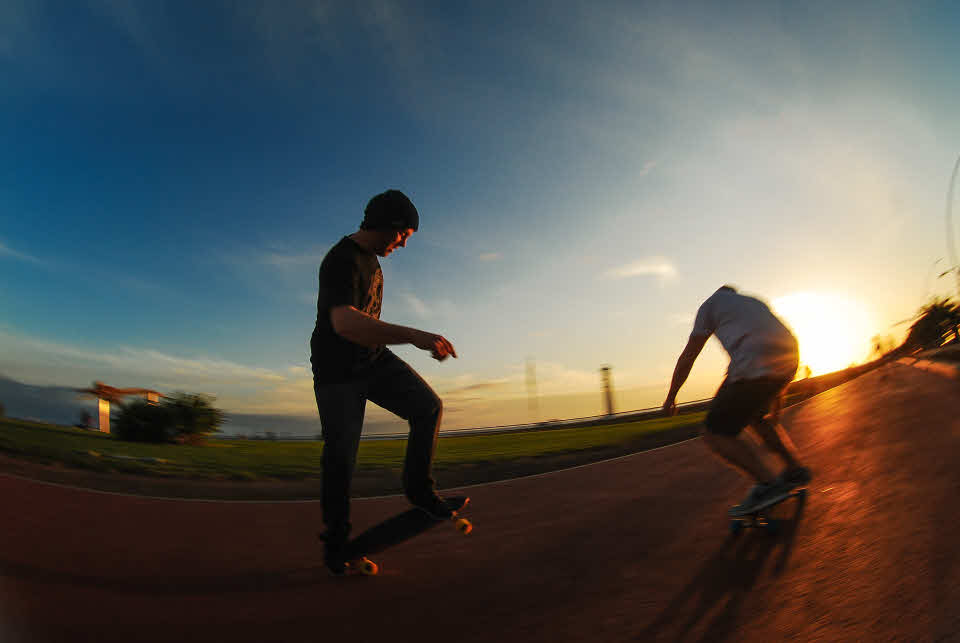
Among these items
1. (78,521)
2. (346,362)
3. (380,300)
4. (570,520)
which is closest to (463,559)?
(570,520)

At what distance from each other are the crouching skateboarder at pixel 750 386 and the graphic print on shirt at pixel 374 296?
6.93 ft

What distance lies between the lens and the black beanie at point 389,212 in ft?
8.80

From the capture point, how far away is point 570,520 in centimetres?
332

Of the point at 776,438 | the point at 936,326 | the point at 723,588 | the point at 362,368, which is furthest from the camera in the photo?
the point at 936,326

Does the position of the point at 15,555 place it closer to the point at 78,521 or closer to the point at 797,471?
the point at 78,521

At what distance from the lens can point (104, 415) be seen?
16.7 m

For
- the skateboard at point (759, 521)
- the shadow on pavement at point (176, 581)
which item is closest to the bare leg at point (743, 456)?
the skateboard at point (759, 521)

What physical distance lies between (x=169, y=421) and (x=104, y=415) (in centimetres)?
209

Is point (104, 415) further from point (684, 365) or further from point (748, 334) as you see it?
point (748, 334)

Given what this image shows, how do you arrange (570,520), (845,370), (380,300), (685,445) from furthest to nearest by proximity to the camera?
(845,370) < (685,445) < (570,520) < (380,300)

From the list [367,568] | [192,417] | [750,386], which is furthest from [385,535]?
[192,417]

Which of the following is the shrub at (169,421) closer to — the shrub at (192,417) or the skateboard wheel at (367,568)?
the shrub at (192,417)

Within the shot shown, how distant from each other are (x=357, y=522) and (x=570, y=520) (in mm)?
2030

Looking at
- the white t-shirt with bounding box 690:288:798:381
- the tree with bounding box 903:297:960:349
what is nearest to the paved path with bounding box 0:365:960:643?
the white t-shirt with bounding box 690:288:798:381
